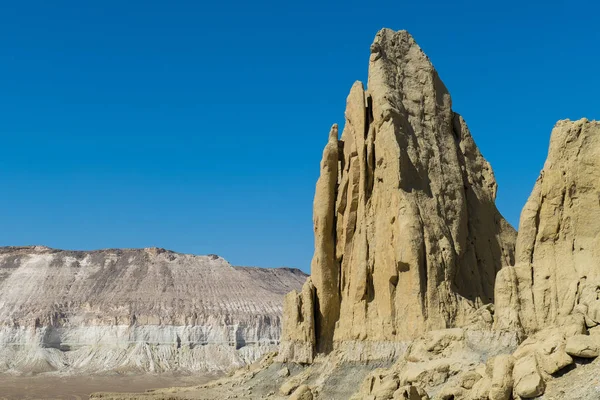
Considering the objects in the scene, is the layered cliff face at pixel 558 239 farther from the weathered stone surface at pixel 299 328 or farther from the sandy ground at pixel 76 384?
the sandy ground at pixel 76 384

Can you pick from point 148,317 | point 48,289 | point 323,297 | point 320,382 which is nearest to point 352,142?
point 323,297

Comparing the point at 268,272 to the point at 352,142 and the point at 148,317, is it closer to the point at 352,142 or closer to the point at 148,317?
the point at 148,317

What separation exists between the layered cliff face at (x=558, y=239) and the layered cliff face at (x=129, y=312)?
81271 mm

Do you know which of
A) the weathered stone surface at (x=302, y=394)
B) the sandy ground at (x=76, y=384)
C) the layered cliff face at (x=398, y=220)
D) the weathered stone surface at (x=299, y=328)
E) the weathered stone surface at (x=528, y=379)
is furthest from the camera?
the sandy ground at (x=76, y=384)

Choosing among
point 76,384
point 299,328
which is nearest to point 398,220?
point 299,328

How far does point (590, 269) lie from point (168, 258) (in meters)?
113

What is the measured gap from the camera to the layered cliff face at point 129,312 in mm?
111875

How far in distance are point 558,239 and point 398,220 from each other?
10.5 meters

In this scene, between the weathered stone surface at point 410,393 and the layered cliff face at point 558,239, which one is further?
the layered cliff face at point 558,239

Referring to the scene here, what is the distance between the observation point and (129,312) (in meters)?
119

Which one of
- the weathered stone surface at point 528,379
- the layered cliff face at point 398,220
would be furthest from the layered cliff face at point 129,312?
the weathered stone surface at point 528,379

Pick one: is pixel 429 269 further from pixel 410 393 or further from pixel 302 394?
pixel 410 393

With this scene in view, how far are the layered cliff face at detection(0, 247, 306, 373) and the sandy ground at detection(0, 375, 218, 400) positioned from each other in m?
7.59

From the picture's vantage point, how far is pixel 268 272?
152 m
